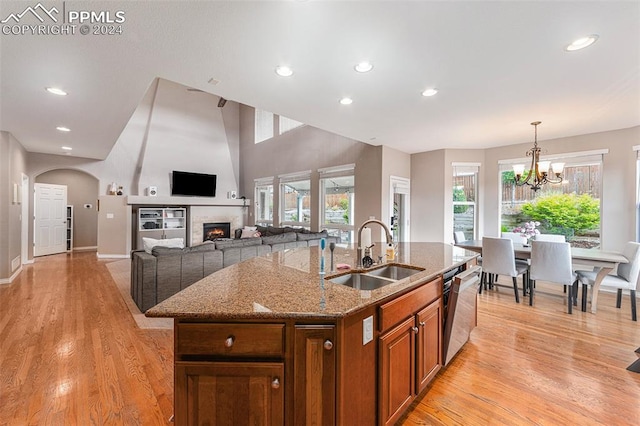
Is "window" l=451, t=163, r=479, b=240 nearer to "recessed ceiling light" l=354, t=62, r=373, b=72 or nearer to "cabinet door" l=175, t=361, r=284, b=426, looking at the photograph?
"recessed ceiling light" l=354, t=62, r=373, b=72

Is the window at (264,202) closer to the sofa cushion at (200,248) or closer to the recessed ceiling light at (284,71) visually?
the sofa cushion at (200,248)

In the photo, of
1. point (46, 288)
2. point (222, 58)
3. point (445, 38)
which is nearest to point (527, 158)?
point (445, 38)

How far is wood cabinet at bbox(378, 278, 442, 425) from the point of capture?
4.78ft

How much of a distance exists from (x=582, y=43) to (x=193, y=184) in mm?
8643

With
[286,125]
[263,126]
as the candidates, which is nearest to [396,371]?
[286,125]

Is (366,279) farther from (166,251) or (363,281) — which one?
(166,251)

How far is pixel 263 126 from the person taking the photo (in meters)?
8.50

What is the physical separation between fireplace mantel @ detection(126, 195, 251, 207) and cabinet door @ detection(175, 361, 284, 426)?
24.8 feet

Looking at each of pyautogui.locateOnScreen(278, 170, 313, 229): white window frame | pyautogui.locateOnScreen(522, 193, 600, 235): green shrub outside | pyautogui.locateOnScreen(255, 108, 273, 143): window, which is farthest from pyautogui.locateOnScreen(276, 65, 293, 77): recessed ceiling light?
pyautogui.locateOnScreen(255, 108, 273, 143): window

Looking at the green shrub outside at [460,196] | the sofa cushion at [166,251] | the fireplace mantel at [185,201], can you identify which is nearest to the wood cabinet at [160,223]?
the fireplace mantel at [185,201]

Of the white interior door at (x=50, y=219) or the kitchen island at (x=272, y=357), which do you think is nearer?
the kitchen island at (x=272, y=357)

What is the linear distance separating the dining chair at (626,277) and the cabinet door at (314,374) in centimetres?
395

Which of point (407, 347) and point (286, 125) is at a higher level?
point (286, 125)

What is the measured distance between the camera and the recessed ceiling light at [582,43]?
6.62 ft
